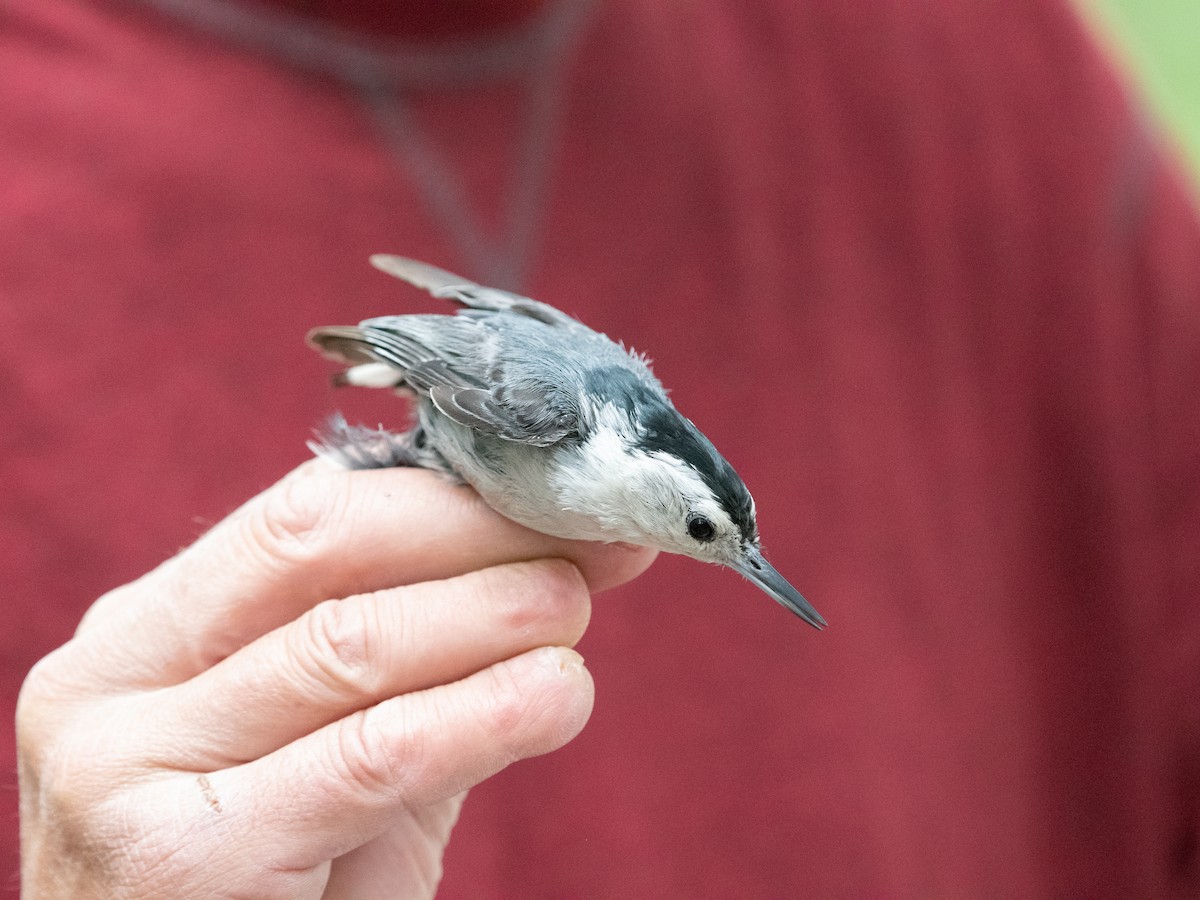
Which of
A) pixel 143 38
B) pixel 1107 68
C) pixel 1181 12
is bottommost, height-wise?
pixel 143 38

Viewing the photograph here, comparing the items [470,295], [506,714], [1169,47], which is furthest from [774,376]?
[1169,47]

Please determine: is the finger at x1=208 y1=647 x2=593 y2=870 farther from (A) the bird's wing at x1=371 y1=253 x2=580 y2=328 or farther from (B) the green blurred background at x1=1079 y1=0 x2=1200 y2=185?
(B) the green blurred background at x1=1079 y1=0 x2=1200 y2=185

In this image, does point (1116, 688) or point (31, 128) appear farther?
point (1116, 688)

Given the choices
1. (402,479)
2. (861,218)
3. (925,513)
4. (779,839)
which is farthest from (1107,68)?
(402,479)

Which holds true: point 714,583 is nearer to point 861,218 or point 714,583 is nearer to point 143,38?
point 861,218

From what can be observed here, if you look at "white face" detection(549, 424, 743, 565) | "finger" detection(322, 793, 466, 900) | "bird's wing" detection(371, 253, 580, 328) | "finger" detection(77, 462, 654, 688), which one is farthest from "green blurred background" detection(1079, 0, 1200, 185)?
"finger" detection(322, 793, 466, 900)

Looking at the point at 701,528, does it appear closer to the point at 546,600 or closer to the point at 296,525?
the point at 546,600

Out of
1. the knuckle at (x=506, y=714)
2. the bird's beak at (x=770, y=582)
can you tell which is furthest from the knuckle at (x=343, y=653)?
the bird's beak at (x=770, y=582)

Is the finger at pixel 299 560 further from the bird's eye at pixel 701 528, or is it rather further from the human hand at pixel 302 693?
the bird's eye at pixel 701 528
